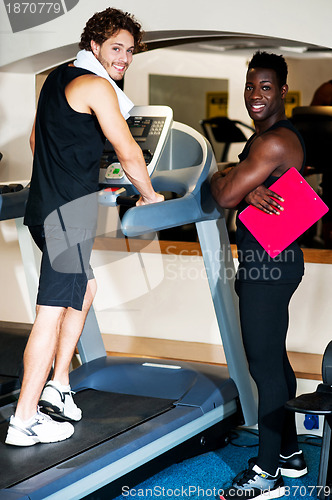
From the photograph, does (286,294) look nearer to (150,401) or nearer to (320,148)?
(150,401)

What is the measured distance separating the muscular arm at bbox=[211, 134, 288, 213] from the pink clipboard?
0.03 meters

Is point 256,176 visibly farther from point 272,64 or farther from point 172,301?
point 172,301

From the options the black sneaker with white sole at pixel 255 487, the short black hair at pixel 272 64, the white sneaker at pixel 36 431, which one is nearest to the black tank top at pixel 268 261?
the short black hair at pixel 272 64

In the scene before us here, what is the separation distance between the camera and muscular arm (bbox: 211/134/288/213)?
2.48 m

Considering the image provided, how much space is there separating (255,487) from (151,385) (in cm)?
78

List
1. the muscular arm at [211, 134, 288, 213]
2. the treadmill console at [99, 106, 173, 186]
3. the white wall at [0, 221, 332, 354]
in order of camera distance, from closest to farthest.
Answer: the muscular arm at [211, 134, 288, 213] < the treadmill console at [99, 106, 173, 186] < the white wall at [0, 221, 332, 354]

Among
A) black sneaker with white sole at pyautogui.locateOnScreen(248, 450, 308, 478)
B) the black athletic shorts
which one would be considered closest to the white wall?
black sneaker with white sole at pyautogui.locateOnScreen(248, 450, 308, 478)

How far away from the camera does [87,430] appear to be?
285cm

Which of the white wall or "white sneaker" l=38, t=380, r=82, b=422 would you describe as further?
the white wall

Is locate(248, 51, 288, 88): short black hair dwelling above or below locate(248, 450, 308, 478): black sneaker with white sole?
above

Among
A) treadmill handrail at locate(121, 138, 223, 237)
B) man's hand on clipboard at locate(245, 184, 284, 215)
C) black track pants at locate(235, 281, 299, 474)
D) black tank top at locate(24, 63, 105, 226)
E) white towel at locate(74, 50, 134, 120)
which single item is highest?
white towel at locate(74, 50, 134, 120)

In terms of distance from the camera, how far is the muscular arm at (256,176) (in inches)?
97.7

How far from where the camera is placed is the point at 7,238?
4.26m

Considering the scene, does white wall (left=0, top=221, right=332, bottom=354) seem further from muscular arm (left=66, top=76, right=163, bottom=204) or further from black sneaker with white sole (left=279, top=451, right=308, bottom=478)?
muscular arm (left=66, top=76, right=163, bottom=204)
